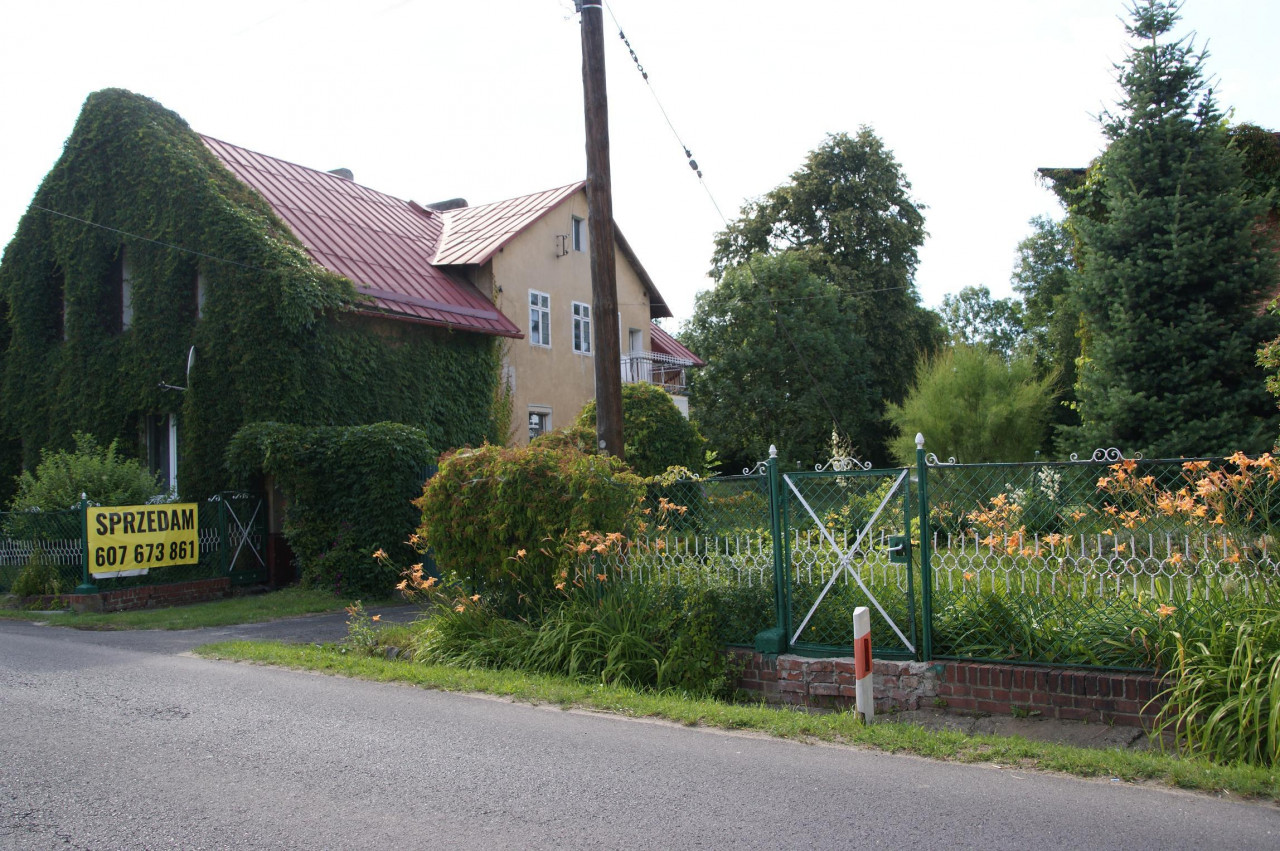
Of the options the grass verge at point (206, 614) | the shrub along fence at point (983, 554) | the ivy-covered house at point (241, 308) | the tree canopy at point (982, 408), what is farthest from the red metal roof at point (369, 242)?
the shrub along fence at point (983, 554)

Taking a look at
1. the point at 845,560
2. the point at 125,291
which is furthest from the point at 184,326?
the point at 845,560

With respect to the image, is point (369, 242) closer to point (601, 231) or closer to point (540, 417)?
point (540, 417)

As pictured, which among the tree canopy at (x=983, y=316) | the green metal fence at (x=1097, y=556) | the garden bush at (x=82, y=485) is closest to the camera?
the green metal fence at (x=1097, y=556)

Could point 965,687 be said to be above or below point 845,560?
below

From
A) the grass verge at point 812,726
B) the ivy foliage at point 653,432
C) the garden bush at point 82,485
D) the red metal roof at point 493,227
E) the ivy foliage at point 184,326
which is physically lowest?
the grass verge at point 812,726

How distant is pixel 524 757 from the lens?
5.84 m

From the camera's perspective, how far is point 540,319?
2519 cm

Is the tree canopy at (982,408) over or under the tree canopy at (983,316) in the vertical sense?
under

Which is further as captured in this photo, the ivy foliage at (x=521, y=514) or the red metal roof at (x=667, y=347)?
the red metal roof at (x=667, y=347)

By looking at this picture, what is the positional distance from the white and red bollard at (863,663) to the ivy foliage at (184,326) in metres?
13.9

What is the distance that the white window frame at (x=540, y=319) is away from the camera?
2484 cm

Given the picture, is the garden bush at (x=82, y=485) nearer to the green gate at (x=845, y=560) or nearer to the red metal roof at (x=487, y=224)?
the red metal roof at (x=487, y=224)

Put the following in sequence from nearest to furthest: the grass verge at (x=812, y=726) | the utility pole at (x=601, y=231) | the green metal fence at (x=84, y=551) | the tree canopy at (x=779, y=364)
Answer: the grass verge at (x=812, y=726) < the utility pole at (x=601, y=231) < the green metal fence at (x=84, y=551) < the tree canopy at (x=779, y=364)

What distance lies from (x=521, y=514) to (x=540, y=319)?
54.2ft
